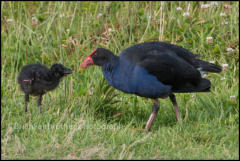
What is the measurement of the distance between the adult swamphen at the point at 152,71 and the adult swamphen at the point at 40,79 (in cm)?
53

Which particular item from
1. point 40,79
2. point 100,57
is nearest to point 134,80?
point 100,57

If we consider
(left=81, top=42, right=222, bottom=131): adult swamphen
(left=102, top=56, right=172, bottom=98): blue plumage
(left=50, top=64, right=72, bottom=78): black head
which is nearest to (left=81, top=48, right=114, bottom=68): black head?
(left=81, top=42, right=222, bottom=131): adult swamphen

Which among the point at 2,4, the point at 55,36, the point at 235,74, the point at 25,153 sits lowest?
the point at 25,153

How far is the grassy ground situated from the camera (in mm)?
3994

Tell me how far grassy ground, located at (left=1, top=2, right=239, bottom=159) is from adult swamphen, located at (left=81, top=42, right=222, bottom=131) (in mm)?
395

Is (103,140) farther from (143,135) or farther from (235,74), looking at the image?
(235,74)

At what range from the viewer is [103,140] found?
163 inches

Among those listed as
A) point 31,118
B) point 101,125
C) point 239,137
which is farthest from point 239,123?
point 31,118

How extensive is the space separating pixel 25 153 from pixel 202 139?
1.70 m

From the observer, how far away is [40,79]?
5172 millimetres

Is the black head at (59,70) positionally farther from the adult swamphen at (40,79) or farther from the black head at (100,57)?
the black head at (100,57)

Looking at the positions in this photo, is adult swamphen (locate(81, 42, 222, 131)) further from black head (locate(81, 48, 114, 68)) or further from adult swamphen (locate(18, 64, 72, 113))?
adult swamphen (locate(18, 64, 72, 113))

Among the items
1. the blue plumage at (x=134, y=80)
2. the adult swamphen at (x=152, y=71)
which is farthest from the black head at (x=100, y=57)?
the blue plumage at (x=134, y=80)

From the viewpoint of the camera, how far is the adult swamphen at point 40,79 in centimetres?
514
